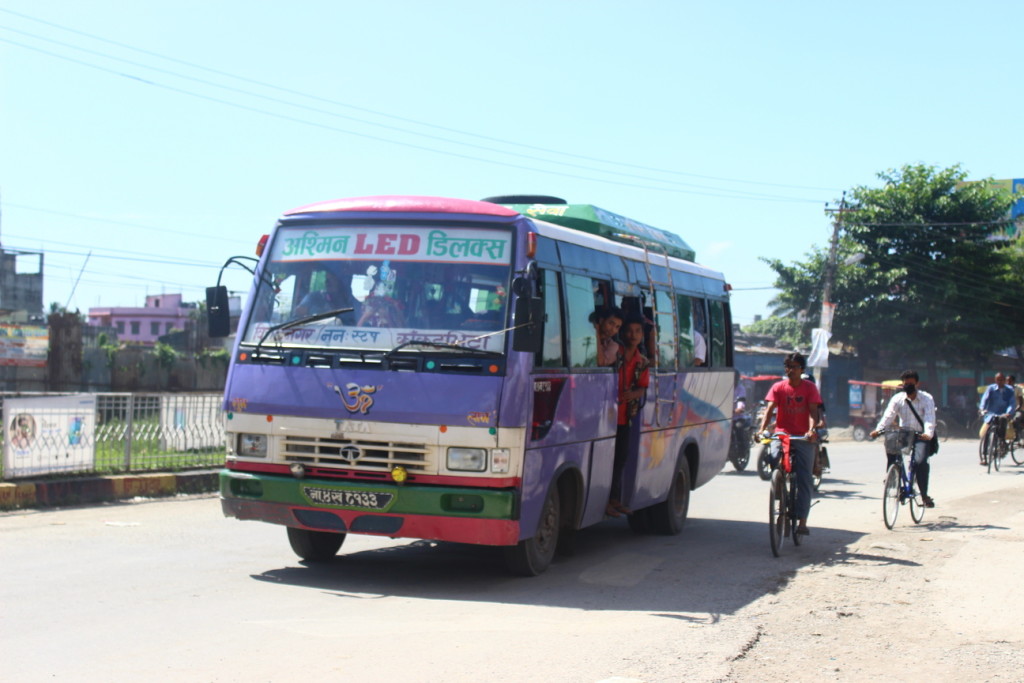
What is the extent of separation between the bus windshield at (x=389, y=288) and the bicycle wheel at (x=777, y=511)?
3920mm

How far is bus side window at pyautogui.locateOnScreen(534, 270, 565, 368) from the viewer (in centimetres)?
851

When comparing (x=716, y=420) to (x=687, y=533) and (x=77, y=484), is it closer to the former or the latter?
(x=687, y=533)

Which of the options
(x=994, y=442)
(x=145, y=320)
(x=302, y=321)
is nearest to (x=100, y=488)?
(x=302, y=321)

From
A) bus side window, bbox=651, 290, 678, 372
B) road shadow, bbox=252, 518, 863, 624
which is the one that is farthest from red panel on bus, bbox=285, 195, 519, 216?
bus side window, bbox=651, 290, 678, 372

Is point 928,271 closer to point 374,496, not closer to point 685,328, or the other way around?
point 685,328

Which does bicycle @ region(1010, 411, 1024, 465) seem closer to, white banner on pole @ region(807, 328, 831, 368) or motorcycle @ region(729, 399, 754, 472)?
motorcycle @ region(729, 399, 754, 472)

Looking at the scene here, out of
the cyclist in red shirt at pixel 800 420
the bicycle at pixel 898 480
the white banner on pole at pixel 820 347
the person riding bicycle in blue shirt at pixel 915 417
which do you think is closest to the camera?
the cyclist in red shirt at pixel 800 420

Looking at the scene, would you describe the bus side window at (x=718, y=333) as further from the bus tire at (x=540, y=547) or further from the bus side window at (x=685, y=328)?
the bus tire at (x=540, y=547)

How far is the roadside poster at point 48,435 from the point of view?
12266 mm

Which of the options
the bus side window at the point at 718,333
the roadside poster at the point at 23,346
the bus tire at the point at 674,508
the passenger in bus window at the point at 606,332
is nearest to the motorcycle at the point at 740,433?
the bus side window at the point at 718,333

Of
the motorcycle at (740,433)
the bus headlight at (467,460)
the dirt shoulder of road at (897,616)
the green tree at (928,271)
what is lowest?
the dirt shoulder of road at (897,616)

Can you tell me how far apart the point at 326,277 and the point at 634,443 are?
3.68 m

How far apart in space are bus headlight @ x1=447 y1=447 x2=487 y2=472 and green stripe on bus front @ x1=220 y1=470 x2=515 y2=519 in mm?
142

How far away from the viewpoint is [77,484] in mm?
12844
